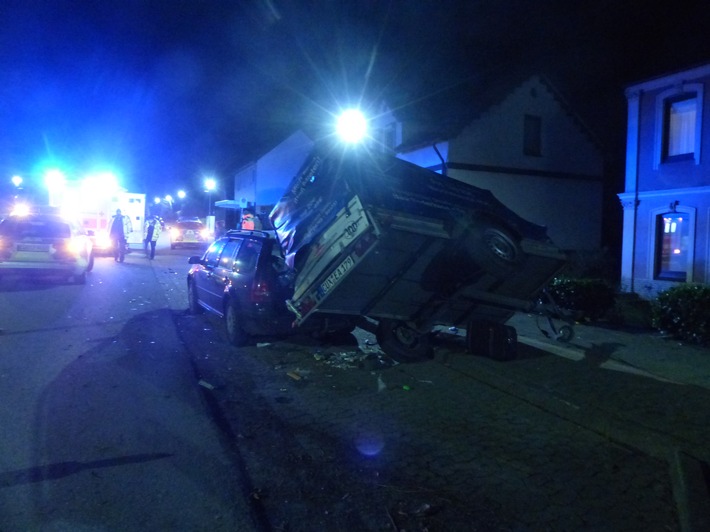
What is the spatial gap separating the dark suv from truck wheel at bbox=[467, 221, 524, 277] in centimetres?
222

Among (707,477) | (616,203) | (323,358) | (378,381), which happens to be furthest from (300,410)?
(616,203)

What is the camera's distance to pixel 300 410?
21.0 ft

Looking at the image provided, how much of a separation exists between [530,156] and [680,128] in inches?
259

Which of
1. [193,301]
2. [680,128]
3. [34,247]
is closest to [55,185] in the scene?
[34,247]

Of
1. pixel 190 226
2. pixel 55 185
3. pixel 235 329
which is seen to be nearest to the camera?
pixel 235 329

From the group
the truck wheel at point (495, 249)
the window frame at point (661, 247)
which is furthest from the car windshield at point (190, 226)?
the truck wheel at point (495, 249)

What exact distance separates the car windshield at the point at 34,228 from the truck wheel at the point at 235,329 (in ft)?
27.8

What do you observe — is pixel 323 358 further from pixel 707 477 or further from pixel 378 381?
pixel 707 477

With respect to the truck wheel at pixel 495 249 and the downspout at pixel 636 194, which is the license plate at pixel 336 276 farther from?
the downspout at pixel 636 194

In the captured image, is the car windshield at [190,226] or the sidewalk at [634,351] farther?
the car windshield at [190,226]

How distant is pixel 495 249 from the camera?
281 inches

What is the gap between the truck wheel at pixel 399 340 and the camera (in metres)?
8.36

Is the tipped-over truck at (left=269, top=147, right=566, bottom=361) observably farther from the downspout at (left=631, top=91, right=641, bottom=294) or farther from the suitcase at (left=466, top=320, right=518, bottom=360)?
the downspout at (left=631, top=91, right=641, bottom=294)

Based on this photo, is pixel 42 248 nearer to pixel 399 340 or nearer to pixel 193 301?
pixel 193 301
